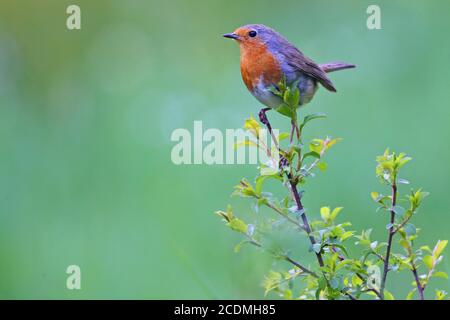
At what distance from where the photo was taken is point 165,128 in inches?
175

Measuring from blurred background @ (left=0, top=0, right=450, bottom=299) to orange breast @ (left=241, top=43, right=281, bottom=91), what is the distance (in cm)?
65

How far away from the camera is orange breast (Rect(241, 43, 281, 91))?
9.09 feet

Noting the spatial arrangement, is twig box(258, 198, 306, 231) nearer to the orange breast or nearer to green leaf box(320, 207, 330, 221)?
green leaf box(320, 207, 330, 221)

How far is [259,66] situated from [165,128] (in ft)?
5.67

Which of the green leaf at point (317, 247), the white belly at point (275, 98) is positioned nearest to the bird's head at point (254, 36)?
the white belly at point (275, 98)

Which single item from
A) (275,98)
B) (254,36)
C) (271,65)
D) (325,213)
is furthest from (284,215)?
(254,36)

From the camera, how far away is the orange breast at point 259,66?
277cm

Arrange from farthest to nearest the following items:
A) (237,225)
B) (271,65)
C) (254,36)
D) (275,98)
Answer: (254,36) → (271,65) → (275,98) → (237,225)

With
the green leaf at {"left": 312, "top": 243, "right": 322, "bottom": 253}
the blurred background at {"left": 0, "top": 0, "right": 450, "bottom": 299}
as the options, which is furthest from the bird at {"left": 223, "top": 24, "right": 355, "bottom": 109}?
the green leaf at {"left": 312, "top": 243, "right": 322, "bottom": 253}

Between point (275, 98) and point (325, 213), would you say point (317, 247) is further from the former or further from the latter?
point (275, 98)

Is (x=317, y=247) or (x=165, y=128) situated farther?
(x=165, y=128)

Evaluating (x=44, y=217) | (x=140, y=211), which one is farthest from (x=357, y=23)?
(x=44, y=217)

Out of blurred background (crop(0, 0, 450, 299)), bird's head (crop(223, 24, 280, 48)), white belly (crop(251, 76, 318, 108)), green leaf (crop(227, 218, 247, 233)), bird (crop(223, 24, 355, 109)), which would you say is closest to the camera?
green leaf (crop(227, 218, 247, 233))
